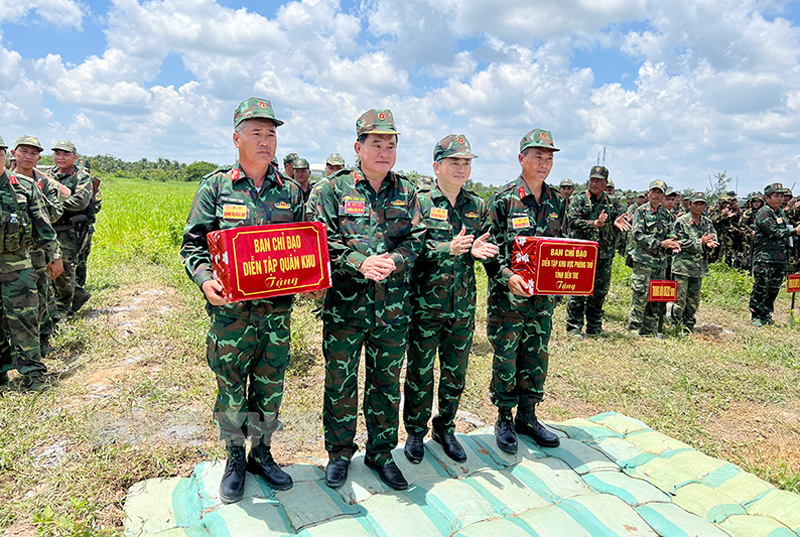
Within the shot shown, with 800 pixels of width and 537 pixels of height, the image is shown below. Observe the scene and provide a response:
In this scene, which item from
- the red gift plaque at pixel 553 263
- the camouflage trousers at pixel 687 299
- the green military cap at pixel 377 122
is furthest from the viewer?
the camouflage trousers at pixel 687 299

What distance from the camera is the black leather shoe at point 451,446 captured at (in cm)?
336

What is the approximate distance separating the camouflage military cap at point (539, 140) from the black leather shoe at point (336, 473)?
2.39 metres

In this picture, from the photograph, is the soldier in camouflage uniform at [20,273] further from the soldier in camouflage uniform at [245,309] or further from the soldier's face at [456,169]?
the soldier's face at [456,169]

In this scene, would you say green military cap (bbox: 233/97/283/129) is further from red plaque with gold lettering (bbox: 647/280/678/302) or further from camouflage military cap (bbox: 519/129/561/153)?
red plaque with gold lettering (bbox: 647/280/678/302)

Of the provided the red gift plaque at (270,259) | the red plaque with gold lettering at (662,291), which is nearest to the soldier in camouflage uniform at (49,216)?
the red gift plaque at (270,259)

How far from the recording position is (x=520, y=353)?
365 cm

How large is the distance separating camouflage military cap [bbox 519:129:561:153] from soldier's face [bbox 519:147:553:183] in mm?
37

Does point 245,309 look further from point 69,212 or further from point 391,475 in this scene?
point 69,212

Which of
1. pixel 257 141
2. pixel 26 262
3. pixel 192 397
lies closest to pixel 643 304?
pixel 192 397

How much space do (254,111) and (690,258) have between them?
23.5 feet

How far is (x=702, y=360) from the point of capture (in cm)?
629

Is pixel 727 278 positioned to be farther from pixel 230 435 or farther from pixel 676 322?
pixel 230 435

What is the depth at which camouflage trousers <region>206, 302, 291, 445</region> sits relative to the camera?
8.79 feet

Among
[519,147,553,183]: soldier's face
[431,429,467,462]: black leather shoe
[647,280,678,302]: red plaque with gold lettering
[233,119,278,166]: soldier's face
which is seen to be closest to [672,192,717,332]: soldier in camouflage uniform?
[647,280,678,302]: red plaque with gold lettering
